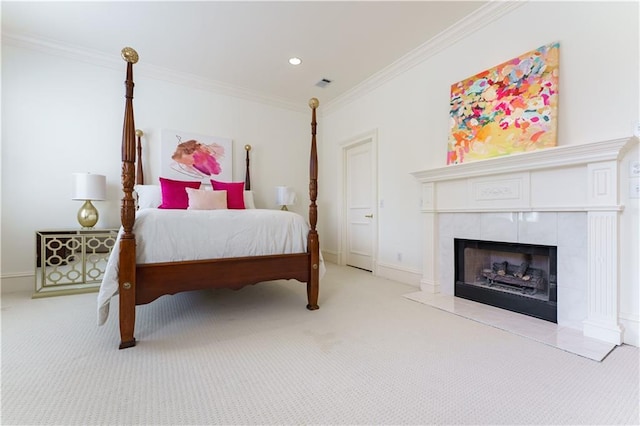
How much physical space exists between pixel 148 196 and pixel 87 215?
623mm

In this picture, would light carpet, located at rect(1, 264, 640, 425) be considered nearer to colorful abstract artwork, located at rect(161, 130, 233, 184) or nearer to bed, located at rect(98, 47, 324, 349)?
bed, located at rect(98, 47, 324, 349)

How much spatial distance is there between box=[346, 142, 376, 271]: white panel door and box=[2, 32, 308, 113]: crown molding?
1403 millimetres

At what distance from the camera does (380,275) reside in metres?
3.84

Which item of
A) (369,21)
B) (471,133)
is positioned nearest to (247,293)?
(471,133)

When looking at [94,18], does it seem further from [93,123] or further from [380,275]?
[380,275]

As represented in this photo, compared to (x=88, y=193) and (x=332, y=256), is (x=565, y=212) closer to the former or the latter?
(x=332, y=256)

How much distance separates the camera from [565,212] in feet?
6.97

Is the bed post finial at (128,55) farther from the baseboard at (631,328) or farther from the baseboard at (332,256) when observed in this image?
the baseboard at (332,256)

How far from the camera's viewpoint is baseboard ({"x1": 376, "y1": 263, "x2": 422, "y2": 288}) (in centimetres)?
330

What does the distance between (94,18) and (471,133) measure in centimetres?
389

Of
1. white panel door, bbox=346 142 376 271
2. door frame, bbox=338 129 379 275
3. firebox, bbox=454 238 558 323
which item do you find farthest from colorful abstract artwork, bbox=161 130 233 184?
firebox, bbox=454 238 558 323

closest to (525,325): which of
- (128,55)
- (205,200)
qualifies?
(205,200)

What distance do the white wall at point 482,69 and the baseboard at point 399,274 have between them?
1 centimetres

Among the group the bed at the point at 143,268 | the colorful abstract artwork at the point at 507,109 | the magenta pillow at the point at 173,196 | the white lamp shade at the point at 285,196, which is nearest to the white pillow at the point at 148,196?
the magenta pillow at the point at 173,196
